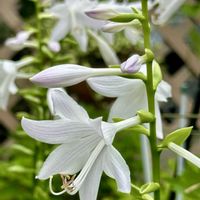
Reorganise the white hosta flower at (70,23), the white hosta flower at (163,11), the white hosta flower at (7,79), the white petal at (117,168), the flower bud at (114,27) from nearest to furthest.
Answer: the white petal at (117,168) < the flower bud at (114,27) < the white hosta flower at (163,11) < the white hosta flower at (70,23) < the white hosta flower at (7,79)

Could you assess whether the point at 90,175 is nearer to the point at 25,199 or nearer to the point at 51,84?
the point at 51,84

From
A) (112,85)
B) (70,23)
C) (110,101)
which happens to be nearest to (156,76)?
(112,85)

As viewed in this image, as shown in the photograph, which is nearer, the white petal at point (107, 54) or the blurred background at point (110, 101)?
the white petal at point (107, 54)

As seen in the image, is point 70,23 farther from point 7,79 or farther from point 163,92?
point 163,92

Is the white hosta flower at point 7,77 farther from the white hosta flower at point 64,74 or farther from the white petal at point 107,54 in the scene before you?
the white hosta flower at point 64,74

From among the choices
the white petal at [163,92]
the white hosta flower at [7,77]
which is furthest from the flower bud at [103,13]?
the white hosta flower at [7,77]

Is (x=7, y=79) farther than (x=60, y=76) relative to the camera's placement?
Yes
